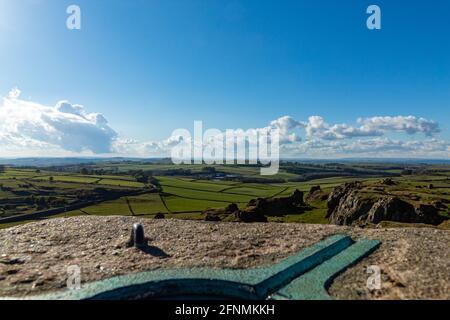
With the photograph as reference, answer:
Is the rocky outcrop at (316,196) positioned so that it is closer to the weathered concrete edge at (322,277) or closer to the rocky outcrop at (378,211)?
the rocky outcrop at (378,211)

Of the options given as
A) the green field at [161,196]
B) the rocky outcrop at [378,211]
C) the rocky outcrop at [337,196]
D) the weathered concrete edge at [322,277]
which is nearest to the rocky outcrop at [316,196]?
the green field at [161,196]

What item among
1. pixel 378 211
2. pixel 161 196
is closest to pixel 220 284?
pixel 378 211

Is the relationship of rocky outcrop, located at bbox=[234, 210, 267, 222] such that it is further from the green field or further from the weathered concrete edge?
the weathered concrete edge

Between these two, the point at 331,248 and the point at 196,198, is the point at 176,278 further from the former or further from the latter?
the point at 196,198

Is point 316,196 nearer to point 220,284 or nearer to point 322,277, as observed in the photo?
point 322,277

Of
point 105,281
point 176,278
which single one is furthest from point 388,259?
point 105,281
